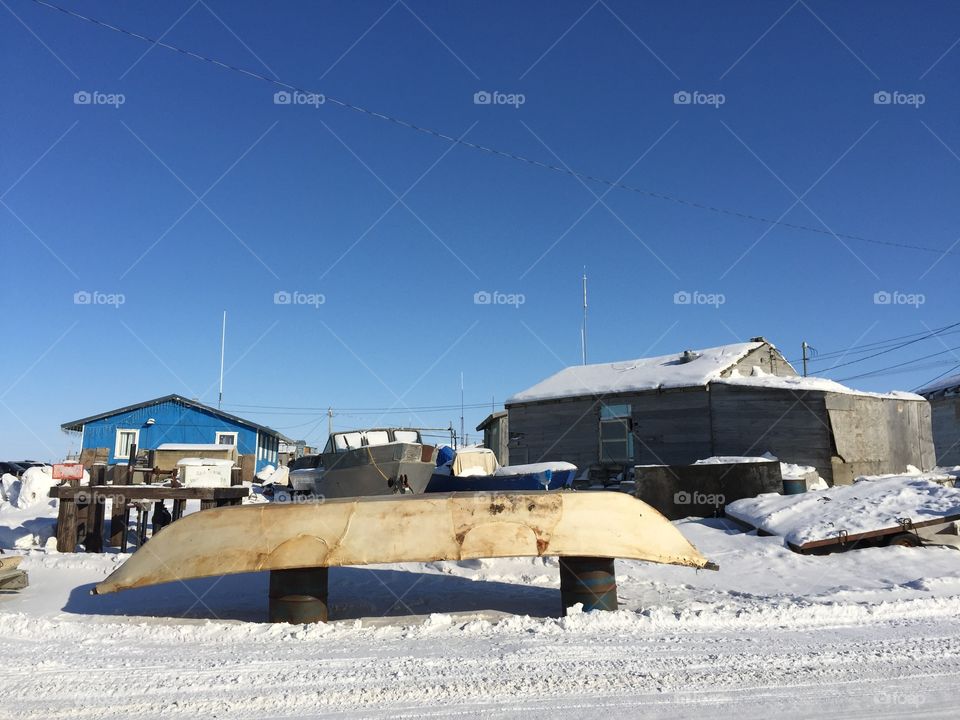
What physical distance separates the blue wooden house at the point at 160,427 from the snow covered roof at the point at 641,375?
660 inches

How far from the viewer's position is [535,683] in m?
3.65

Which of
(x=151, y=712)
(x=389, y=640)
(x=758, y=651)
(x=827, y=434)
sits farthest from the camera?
(x=827, y=434)

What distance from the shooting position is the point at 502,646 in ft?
14.6

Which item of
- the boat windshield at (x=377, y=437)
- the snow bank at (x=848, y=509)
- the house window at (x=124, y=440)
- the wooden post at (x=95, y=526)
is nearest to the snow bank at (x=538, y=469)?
the boat windshield at (x=377, y=437)

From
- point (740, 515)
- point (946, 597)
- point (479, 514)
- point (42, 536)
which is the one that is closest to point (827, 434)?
point (740, 515)

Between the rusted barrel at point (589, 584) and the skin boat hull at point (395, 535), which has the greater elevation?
the skin boat hull at point (395, 535)

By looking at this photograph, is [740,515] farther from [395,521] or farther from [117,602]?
[117,602]

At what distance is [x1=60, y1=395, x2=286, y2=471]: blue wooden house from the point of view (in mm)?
32031

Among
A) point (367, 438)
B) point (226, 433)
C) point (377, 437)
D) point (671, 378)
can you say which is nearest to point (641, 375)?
point (671, 378)

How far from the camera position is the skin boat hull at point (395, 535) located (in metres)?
5.06

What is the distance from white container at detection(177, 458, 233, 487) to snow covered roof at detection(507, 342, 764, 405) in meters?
12.5

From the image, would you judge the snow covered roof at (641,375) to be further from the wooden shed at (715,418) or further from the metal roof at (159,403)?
the metal roof at (159,403)

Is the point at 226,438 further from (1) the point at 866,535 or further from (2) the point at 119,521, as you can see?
(1) the point at 866,535

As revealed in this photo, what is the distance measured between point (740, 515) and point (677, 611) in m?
5.62
